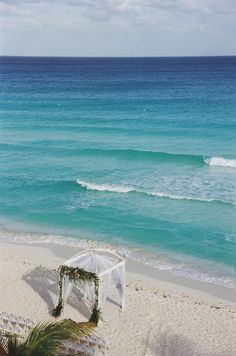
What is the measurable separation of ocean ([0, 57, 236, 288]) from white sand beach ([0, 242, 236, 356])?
1.42 m

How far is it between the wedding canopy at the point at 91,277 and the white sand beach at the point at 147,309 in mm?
631

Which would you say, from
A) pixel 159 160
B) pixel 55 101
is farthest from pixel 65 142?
pixel 55 101

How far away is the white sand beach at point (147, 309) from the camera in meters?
14.6

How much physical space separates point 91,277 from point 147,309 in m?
2.53

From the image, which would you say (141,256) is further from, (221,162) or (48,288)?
(221,162)

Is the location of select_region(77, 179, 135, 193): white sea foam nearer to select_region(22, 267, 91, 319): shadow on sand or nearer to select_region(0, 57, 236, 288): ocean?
select_region(0, 57, 236, 288): ocean

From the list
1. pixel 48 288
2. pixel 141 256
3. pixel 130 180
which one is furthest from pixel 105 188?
pixel 48 288

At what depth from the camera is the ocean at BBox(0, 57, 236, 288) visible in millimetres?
23394

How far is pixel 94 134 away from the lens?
150 feet

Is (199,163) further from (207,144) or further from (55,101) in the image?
(55,101)

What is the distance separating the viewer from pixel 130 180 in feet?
107

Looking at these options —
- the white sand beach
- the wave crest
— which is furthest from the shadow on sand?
the wave crest

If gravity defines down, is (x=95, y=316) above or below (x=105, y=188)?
below

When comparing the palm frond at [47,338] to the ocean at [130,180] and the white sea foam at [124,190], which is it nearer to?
the ocean at [130,180]
